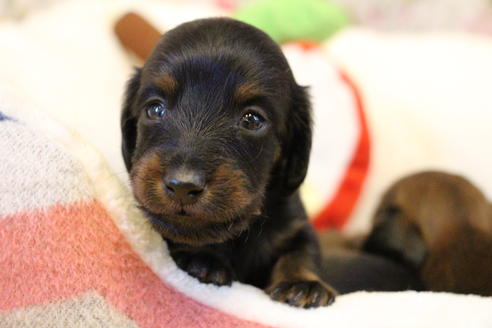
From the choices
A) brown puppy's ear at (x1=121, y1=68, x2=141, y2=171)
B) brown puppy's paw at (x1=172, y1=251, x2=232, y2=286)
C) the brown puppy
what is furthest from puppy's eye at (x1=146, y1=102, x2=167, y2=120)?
the brown puppy

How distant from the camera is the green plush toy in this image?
3141 millimetres

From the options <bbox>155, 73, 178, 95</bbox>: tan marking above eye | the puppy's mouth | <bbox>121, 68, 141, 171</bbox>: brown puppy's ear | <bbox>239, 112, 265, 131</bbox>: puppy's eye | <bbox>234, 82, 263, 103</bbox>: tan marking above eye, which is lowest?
<bbox>121, 68, 141, 171</bbox>: brown puppy's ear

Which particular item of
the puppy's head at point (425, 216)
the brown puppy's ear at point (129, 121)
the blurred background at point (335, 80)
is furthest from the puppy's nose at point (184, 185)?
the puppy's head at point (425, 216)

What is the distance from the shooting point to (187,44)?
1647 millimetres

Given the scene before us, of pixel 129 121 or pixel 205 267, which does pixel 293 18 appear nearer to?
pixel 129 121

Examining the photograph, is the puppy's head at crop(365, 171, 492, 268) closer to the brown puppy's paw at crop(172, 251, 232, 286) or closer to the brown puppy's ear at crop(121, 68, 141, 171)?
the brown puppy's paw at crop(172, 251, 232, 286)

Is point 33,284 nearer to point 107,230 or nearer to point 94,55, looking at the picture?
point 107,230

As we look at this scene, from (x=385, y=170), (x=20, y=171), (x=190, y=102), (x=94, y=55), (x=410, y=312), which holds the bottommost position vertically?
(x=385, y=170)

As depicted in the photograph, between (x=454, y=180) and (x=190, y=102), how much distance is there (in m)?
1.40

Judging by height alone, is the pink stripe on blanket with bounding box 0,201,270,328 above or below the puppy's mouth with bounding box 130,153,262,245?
below

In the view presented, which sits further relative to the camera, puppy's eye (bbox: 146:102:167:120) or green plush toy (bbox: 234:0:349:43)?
green plush toy (bbox: 234:0:349:43)

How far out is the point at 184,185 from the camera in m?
1.33

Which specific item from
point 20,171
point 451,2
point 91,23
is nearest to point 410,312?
point 20,171

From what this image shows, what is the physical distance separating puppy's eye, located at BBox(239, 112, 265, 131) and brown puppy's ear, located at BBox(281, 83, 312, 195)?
0.20 meters
